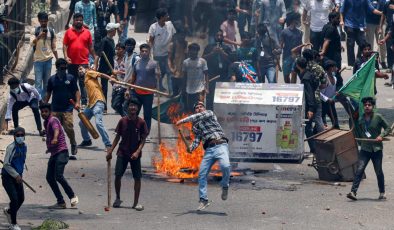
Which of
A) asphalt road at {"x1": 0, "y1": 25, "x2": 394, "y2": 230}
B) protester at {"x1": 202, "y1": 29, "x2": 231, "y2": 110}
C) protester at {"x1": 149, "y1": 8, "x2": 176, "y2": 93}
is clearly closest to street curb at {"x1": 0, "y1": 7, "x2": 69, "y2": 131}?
asphalt road at {"x1": 0, "y1": 25, "x2": 394, "y2": 230}

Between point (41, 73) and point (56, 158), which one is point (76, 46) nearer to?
point (41, 73)

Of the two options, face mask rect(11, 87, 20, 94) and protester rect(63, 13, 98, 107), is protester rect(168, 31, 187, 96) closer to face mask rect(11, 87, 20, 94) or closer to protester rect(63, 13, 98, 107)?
protester rect(63, 13, 98, 107)

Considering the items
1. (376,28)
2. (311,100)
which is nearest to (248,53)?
(311,100)

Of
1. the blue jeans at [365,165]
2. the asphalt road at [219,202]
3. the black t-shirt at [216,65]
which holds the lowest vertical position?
the asphalt road at [219,202]

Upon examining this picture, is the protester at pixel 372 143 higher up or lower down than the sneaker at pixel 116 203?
higher up

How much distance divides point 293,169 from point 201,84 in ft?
8.97

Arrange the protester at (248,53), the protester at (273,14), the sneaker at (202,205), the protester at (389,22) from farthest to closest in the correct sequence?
the protester at (389,22) < the protester at (273,14) < the protester at (248,53) < the sneaker at (202,205)

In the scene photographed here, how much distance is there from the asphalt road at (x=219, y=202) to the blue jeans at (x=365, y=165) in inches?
9.1

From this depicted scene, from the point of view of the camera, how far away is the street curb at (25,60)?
74.0ft

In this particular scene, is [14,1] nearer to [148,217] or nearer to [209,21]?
[209,21]

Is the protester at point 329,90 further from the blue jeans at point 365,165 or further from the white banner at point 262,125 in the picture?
the blue jeans at point 365,165

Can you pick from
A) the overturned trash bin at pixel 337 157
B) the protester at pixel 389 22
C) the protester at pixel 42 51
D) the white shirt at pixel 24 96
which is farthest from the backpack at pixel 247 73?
the protester at pixel 389 22

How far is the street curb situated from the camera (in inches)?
888

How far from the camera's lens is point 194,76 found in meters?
21.5
